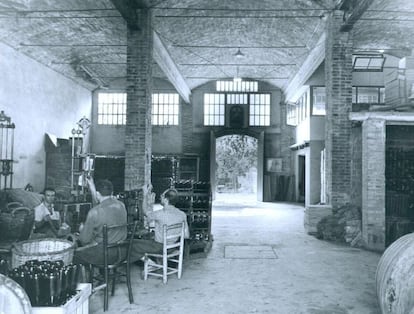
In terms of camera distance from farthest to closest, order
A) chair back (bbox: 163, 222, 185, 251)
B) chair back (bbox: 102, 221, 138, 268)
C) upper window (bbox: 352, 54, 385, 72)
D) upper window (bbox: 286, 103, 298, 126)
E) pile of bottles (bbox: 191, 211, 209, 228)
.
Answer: upper window (bbox: 286, 103, 298, 126) → upper window (bbox: 352, 54, 385, 72) → pile of bottles (bbox: 191, 211, 209, 228) → chair back (bbox: 163, 222, 185, 251) → chair back (bbox: 102, 221, 138, 268)

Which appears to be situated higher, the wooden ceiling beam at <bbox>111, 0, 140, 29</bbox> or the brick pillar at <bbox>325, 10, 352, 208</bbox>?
the wooden ceiling beam at <bbox>111, 0, 140, 29</bbox>

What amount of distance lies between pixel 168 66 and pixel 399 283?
36.7ft

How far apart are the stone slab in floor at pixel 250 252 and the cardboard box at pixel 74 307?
396 centimetres

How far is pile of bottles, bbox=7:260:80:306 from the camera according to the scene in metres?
2.89

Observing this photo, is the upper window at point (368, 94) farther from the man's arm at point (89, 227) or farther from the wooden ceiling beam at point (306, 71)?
the man's arm at point (89, 227)

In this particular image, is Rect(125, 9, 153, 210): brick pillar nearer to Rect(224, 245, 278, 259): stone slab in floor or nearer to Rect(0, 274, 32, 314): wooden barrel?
Rect(224, 245, 278, 259): stone slab in floor

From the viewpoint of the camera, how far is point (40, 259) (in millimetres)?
3662

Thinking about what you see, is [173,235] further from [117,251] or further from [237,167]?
[237,167]

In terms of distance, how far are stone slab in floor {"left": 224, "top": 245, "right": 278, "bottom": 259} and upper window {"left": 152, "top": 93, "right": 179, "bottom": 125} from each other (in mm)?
12115

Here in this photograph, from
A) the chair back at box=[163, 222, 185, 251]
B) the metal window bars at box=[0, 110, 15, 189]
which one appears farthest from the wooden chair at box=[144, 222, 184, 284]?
the metal window bars at box=[0, 110, 15, 189]

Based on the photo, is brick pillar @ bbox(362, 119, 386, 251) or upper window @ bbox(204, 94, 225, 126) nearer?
brick pillar @ bbox(362, 119, 386, 251)

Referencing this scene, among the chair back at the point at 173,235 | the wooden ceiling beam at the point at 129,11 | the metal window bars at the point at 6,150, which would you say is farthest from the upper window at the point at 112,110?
the chair back at the point at 173,235

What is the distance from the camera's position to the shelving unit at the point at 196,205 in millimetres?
7480

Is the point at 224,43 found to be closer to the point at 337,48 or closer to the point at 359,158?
the point at 337,48
